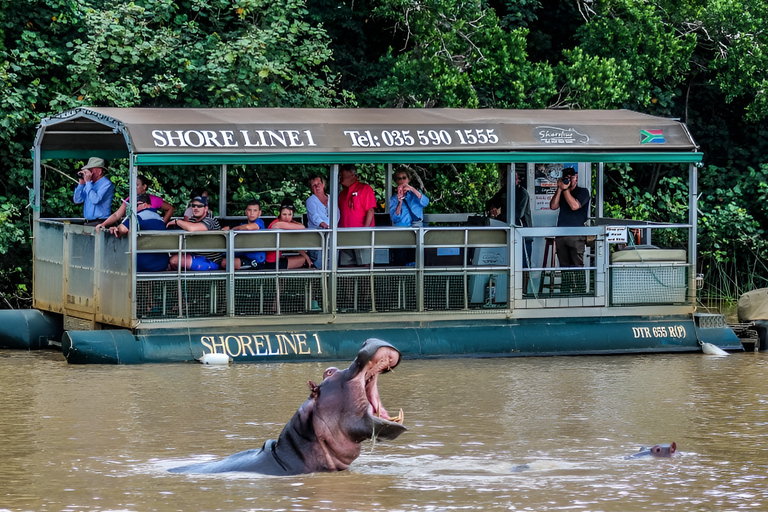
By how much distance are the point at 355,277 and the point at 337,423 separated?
6545mm

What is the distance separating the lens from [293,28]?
20203 millimetres

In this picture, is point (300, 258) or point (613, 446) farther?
point (300, 258)

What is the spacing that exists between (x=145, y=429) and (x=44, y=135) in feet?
22.4

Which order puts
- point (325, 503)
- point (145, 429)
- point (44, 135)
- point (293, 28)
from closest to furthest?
point (325, 503) → point (145, 429) → point (44, 135) → point (293, 28)

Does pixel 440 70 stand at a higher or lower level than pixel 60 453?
higher

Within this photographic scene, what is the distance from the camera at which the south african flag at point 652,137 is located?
628 inches

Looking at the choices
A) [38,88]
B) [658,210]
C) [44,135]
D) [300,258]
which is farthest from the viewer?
[658,210]

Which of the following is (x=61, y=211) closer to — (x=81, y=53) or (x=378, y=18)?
(x=81, y=53)

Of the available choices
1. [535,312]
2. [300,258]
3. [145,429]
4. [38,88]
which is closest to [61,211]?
[38,88]

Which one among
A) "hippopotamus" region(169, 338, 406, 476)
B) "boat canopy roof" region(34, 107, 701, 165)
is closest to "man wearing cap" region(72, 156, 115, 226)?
"boat canopy roof" region(34, 107, 701, 165)

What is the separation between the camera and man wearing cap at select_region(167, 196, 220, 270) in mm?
14297

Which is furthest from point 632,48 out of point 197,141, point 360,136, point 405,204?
point 197,141

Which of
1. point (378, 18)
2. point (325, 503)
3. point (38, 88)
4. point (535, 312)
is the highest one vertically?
point (378, 18)

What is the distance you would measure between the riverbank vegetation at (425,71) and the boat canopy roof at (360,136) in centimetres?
257
